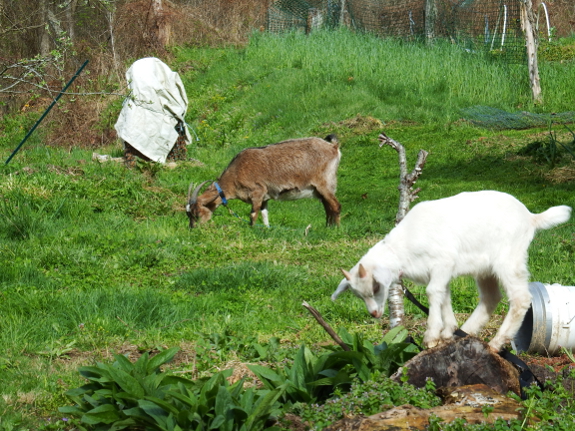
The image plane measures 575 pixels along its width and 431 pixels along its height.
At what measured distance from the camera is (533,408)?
3.78 m

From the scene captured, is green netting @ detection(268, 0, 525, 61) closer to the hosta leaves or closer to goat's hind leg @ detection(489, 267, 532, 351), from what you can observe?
goat's hind leg @ detection(489, 267, 532, 351)

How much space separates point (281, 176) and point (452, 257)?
28.4 ft

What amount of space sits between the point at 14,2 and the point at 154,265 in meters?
17.9

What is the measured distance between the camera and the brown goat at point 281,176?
1298cm

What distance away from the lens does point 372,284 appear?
4.58 metres

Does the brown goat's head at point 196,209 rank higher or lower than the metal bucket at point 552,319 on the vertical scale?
lower

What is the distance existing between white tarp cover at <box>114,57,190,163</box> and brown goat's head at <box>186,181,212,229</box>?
13.8 ft


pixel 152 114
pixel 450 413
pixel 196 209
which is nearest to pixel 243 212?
pixel 196 209

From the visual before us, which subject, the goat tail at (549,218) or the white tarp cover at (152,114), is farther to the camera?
the white tarp cover at (152,114)

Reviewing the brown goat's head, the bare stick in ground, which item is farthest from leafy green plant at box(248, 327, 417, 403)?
the brown goat's head

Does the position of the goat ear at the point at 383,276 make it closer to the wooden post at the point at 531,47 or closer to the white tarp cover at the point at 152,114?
the white tarp cover at the point at 152,114

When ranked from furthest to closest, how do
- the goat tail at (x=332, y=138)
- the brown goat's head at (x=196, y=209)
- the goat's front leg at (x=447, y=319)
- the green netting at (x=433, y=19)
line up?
the green netting at (x=433, y=19)
the goat tail at (x=332, y=138)
the brown goat's head at (x=196, y=209)
the goat's front leg at (x=447, y=319)

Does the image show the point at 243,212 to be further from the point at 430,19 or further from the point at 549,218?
the point at 430,19

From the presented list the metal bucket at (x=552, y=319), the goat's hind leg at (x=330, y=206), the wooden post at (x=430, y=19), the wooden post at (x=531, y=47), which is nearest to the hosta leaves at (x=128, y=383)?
the metal bucket at (x=552, y=319)
